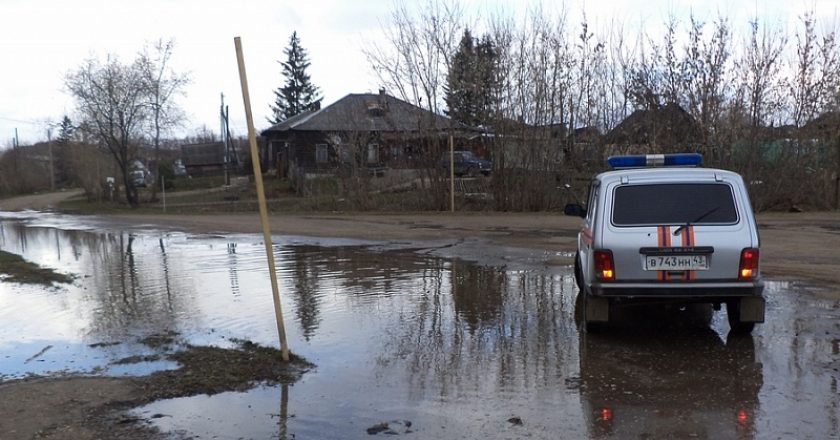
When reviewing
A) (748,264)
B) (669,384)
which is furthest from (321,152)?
(669,384)

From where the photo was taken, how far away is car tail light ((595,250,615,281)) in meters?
6.89

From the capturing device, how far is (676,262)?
680cm

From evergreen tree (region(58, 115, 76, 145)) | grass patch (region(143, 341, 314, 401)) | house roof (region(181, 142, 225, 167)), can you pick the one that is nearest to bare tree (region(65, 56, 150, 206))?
evergreen tree (region(58, 115, 76, 145))

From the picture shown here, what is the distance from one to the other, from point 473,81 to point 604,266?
20863 millimetres

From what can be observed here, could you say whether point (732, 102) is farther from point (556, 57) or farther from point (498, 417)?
point (498, 417)

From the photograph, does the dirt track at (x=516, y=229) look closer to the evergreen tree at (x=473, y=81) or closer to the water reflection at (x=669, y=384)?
the evergreen tree at (x=473, y=81)

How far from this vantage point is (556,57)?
26.8 m

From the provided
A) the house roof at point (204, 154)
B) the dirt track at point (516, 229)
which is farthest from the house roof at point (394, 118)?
the house roof at point (204, 154)

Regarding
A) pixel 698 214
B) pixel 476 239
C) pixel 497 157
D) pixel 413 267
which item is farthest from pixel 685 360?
pixel 497 157

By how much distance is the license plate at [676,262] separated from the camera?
6.76 meters

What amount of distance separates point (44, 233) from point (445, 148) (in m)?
14.3

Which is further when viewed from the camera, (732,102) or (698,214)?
(732,102)

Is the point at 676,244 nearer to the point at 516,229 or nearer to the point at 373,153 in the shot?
the point at 516,229

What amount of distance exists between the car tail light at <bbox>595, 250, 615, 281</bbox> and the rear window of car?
349 mm
